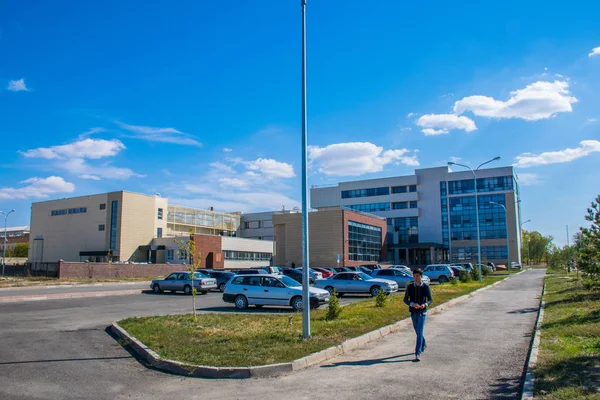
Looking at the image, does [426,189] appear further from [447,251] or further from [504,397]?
[504,397]

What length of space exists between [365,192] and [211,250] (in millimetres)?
38663

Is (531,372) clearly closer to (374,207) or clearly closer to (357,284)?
(357,284)

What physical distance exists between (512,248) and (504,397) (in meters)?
84.9

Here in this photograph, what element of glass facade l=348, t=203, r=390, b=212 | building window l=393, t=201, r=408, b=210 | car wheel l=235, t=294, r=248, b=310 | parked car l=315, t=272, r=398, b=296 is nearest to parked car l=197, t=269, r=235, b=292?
parked car l=315, t=272, r=398, b=296

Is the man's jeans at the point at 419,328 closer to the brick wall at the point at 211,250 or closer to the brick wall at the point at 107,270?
the brick wall at the point at 107,270

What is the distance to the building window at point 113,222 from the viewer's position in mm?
69019

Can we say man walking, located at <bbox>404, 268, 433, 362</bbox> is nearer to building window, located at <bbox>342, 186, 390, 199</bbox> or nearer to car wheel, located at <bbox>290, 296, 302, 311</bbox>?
car wheel, located at <bbox>290, 296, 302, 311</bbox>

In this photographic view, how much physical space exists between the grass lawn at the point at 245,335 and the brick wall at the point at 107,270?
34455 millimetres

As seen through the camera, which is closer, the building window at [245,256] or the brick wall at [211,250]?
the brick wall at [211,250]

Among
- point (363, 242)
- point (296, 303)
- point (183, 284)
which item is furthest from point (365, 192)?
point (296, 303)

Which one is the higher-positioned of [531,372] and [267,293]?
[267,293]

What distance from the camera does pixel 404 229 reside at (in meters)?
90.4

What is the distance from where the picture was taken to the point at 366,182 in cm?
9500

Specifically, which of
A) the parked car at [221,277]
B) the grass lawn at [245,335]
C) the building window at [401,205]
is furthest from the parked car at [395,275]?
the building window at [401,205]
